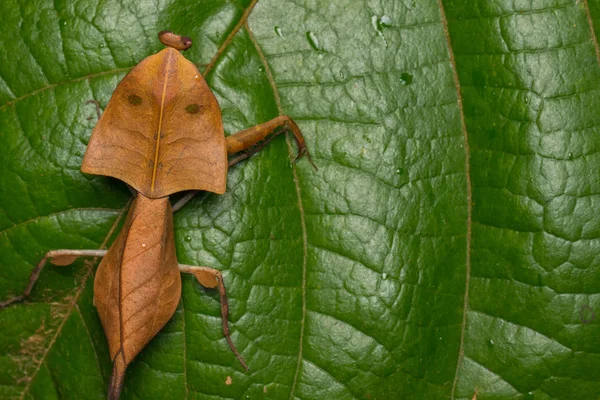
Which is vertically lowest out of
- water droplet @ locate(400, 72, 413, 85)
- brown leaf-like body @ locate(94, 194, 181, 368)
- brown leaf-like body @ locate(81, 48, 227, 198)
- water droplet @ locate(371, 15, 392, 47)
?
brown leaf-like body @ locate(94, 194, 181, 368)

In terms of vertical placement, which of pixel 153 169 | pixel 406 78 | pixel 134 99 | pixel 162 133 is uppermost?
pixel 406 78

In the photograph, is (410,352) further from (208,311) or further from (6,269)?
(6,269)

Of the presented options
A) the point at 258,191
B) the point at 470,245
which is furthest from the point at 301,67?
the point at 470,245

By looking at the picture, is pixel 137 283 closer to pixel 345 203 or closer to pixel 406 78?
pixel 345 203

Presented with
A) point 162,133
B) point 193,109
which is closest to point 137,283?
point 162,133

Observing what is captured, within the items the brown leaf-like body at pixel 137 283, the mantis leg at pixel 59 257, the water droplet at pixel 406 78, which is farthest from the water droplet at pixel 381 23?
the mantis leg at pixel 59 257

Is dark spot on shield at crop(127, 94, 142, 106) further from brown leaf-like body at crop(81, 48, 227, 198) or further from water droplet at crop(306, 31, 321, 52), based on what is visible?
water droplet at crop(306, 31, 321, 52)

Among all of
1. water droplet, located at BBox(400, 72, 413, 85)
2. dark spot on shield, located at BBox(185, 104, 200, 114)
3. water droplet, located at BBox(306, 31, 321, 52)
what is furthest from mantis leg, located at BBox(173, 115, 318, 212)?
water droplet, located at BBox(400, 72, 413, 85)

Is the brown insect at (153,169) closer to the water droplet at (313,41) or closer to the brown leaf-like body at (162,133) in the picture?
the brown leaf-like body at (162,133)
